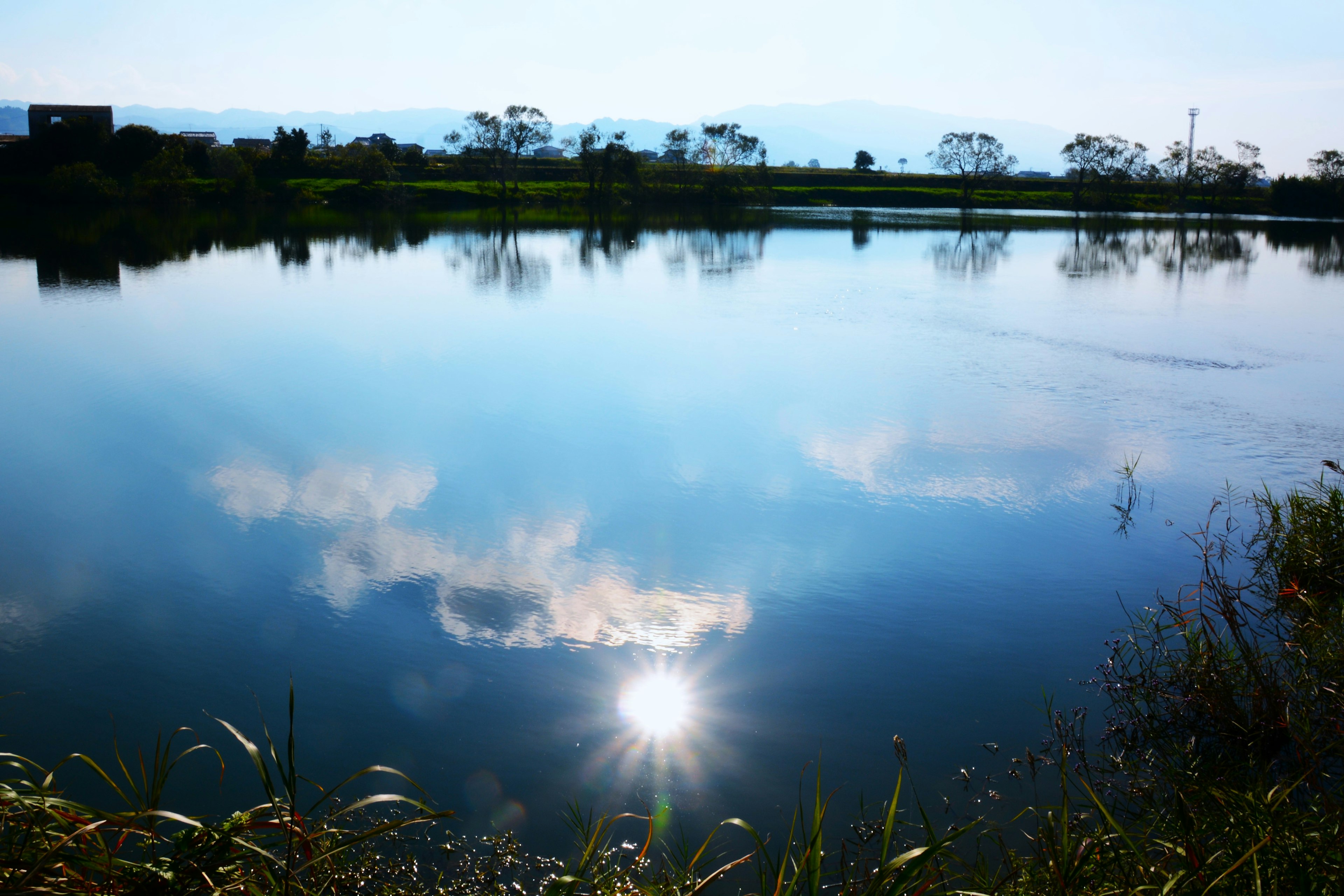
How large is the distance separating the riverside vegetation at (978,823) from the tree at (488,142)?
64.2 metres

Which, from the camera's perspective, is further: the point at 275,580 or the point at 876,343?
the point at 876,343

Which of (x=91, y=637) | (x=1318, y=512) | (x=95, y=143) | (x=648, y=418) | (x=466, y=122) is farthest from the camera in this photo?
(x=466, y=122)

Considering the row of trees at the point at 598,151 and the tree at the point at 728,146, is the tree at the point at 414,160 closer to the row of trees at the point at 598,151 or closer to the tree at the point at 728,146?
the row of trees at the point at 598,151

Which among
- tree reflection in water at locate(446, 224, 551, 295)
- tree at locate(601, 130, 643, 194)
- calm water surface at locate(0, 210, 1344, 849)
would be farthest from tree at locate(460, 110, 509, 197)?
calm water surface at locate(0, 210, 1344, 849)

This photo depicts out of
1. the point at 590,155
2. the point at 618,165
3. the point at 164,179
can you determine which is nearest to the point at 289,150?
the point at 164,179

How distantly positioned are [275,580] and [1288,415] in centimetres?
1188

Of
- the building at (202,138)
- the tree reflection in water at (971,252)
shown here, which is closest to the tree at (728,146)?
the tree reflection in water at (971,252)

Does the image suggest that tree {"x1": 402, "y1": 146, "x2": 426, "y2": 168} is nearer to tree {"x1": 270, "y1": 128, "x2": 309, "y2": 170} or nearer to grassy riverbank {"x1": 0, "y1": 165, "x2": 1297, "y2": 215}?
grassy riverbank {"x1": 0, "y1": 165, "x2": 1297, "y2": 215}

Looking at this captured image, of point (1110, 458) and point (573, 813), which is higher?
point (1110, 458)

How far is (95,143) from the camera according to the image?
48.1 m

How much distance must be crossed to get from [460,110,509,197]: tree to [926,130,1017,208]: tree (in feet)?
112

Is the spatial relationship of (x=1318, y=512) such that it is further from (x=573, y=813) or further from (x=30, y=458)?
(x=30, y=458)

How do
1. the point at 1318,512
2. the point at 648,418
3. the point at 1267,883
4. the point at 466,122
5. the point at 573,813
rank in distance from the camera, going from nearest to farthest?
the point at 1267,883
the point at 573,813
the point at 1318,512
the point at 648,418
the point at 466,122

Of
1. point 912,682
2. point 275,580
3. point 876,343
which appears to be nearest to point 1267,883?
point 912,682
